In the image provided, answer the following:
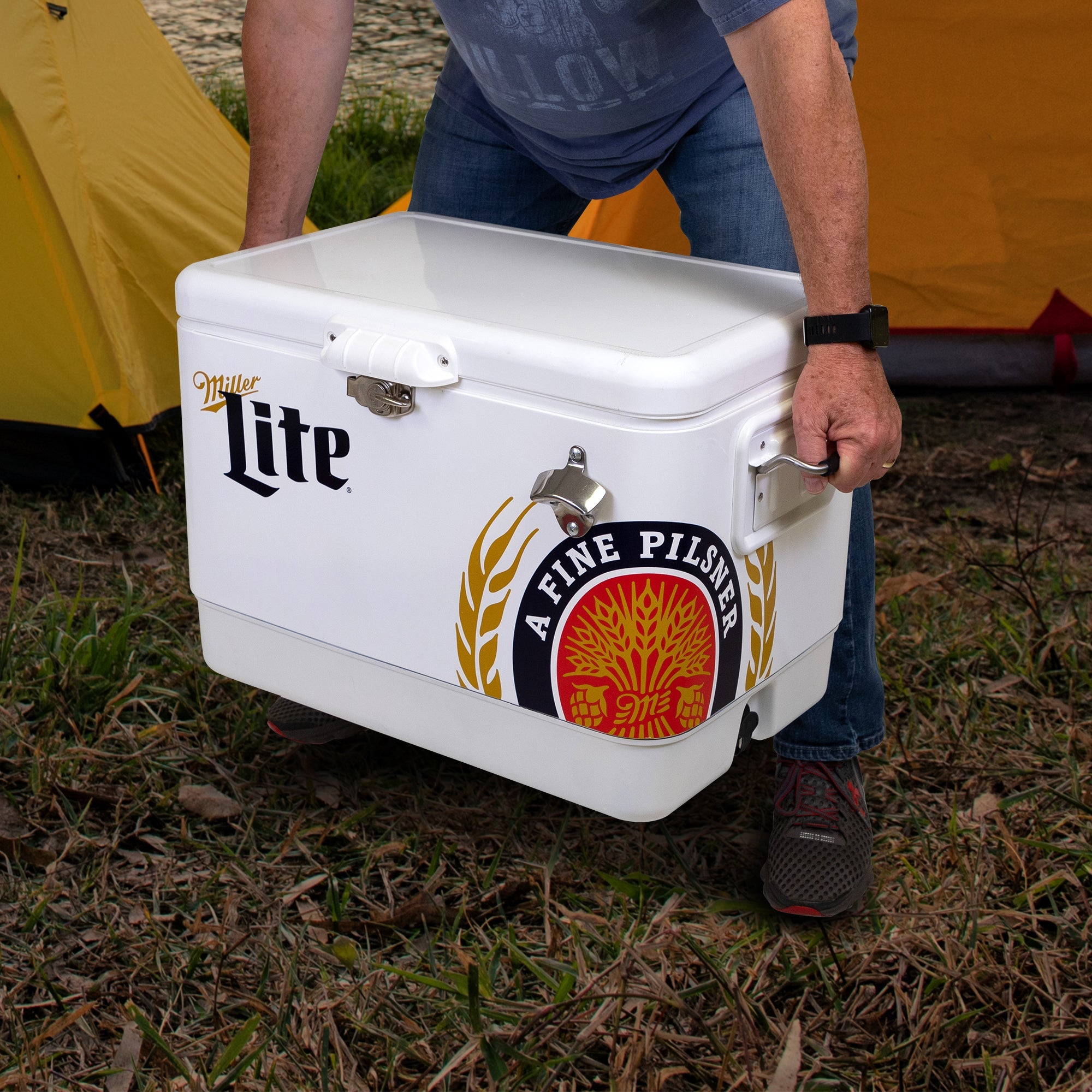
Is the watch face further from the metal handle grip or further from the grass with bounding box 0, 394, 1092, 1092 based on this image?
the grass with bounding box 0, 394, 1092, 1092

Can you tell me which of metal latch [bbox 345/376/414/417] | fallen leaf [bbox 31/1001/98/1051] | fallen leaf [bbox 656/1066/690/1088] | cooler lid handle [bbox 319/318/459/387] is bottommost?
fallen leaf [bbox 31/1001/98/1051]

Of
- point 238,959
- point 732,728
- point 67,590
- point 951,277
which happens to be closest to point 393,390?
point 732,728

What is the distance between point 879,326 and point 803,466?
12 centimetres

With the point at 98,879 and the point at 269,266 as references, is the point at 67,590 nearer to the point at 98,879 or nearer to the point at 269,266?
the point at 98,879

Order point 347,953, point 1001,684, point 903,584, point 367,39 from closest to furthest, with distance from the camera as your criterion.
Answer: point 347,953
point 1001,684
point 903,584
point 367,39

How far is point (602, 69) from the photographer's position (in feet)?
3.76

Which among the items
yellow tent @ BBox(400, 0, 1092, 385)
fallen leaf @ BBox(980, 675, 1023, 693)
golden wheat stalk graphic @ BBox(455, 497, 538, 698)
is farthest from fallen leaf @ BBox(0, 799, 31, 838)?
yellow tent @ BBox(400, 0, 1092, 385)

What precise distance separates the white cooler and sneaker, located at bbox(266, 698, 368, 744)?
22 cm

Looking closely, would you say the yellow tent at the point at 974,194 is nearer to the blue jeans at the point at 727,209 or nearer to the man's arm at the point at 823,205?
the blue jeans at the point at 727,209

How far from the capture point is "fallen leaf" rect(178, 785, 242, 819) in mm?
1377

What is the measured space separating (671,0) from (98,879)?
0.97m

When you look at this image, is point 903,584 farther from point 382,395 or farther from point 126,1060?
point 126,1060

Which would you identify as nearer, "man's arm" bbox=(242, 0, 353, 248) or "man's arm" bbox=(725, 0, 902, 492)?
"man's arm" bbox=(725, 0, 902, 492)

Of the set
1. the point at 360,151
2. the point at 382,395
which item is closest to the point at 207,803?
the point at 382,395
